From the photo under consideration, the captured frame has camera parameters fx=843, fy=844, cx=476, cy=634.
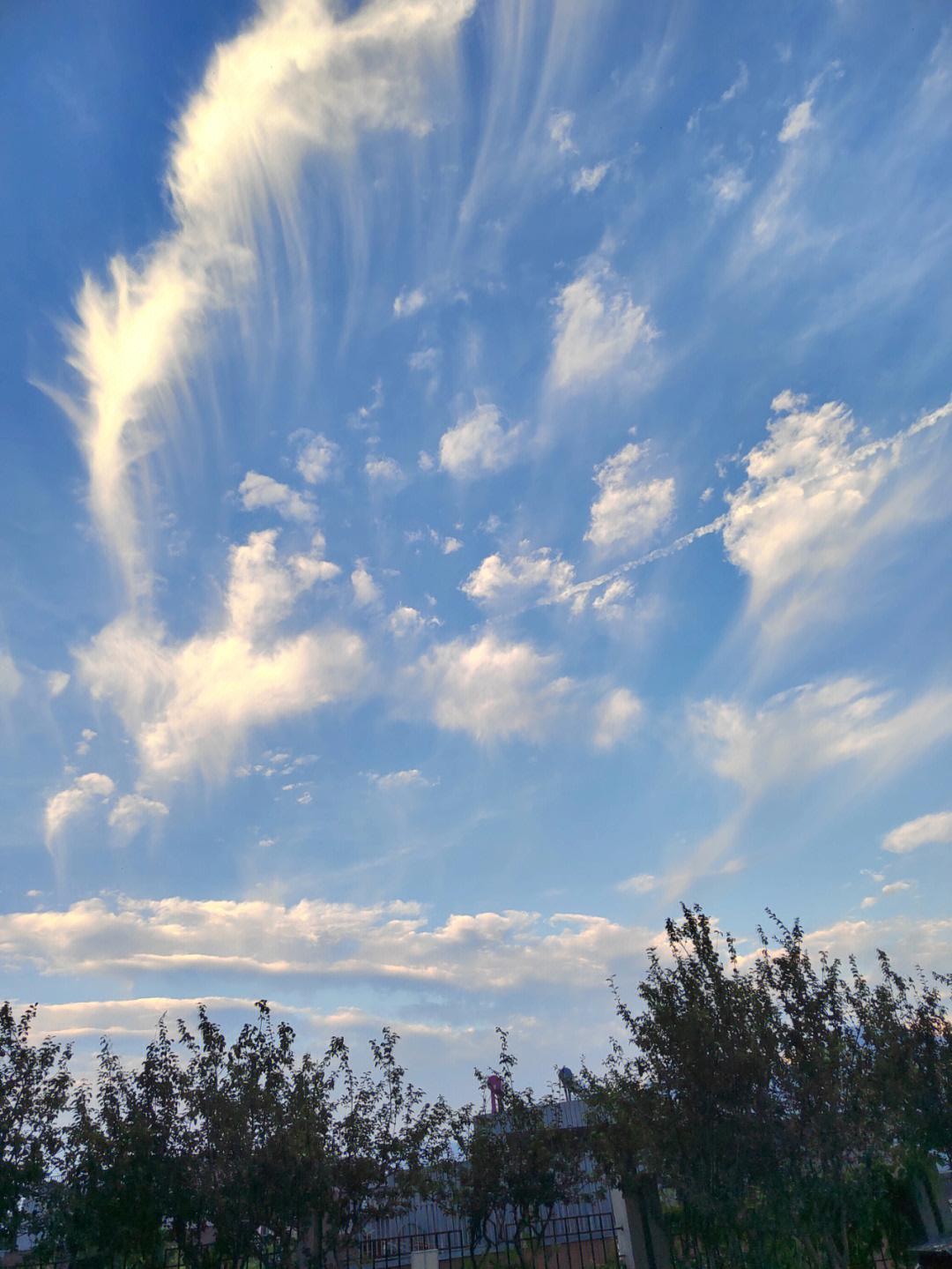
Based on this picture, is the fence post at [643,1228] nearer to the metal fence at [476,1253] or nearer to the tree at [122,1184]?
the metal fence at [476,1253]

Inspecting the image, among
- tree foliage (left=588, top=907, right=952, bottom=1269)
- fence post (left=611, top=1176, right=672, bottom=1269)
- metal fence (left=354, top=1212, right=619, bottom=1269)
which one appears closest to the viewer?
tree foliage (left=588, top=907, right=952, bottom=1269)

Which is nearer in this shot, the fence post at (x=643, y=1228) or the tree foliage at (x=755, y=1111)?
the tree foliage at (x=755, y=1111)

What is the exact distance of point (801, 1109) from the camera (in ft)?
61.5

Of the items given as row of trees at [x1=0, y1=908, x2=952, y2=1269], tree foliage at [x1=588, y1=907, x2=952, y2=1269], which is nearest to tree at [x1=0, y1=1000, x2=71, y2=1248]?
row of trees at [x1=0, y1=908, x2=952, y2=1269]

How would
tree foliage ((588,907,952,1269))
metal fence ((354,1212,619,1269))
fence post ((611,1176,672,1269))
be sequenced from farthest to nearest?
metal fence ((354,1212,619,1269)) < fence post ((611,1176,672,1269)) < tree foliage ((588,907,952,1269))

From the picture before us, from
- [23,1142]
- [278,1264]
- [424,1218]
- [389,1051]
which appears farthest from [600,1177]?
[23,1142]

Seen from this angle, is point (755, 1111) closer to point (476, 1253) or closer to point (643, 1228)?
point (643, 1228)

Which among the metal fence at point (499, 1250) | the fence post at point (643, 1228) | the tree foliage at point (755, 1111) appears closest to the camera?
the tree foliage at point (755, 1111)

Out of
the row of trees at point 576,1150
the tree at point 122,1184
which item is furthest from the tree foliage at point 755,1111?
the tree at point 122,1184

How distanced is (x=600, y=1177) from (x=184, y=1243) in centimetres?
1297

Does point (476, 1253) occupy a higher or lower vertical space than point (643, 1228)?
lower

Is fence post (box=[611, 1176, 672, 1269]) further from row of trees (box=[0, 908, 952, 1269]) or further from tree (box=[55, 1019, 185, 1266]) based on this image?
tree (box=[55, 1019, 185, 1266])

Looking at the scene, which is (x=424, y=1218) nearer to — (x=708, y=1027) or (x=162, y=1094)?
(x=162, y=1094)

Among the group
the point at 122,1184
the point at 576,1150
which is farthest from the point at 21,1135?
the point at 576,1150
